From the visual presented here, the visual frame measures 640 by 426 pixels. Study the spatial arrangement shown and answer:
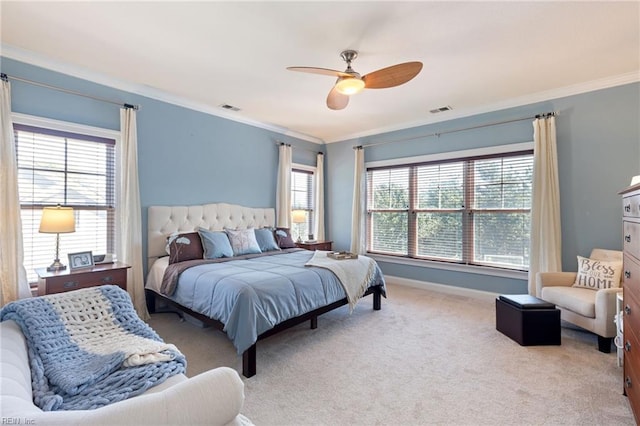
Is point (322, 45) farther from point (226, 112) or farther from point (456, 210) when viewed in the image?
point (456, 210)

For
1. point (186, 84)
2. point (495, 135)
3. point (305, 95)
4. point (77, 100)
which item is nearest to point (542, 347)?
point (495, 135)

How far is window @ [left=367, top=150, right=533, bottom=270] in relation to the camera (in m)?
4.09

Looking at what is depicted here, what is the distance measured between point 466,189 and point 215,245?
147 inches

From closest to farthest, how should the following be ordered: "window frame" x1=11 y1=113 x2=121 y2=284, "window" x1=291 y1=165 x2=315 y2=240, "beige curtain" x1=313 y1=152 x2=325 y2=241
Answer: "window frame" x1=11 y1=113 x2=121 y2=284
"window" x1=291 y1=165 x2=315 y2=240
"beige curtain" x1=313 y1=152 x2=325 y2=241

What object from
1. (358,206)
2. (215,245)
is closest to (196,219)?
(215,245)

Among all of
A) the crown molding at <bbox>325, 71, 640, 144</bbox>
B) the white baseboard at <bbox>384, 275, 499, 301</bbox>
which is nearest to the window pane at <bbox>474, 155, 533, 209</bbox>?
the crown molding at <bbox>325, 71, 640, 144</bbox>

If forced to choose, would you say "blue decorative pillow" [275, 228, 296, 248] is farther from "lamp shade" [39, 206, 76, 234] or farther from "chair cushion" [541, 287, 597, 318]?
"chair cushion" [541, 287, 597, 318]

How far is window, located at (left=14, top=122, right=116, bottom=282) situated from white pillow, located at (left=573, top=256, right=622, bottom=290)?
209 inches

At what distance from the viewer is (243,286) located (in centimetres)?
240

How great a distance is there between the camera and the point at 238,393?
36.3 inches

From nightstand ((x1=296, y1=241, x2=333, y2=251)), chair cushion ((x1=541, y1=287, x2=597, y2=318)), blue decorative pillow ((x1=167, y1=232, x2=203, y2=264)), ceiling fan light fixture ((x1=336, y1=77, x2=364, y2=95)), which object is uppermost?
ceiling fan light fixture ((x1=336, y1=77, x2=364, y2=95))

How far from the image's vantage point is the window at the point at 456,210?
409cm

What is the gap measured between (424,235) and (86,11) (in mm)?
4886

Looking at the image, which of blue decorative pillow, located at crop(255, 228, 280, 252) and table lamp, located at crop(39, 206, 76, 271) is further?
blue decorative pillow, located at crop(255, 228, 280, 252)
